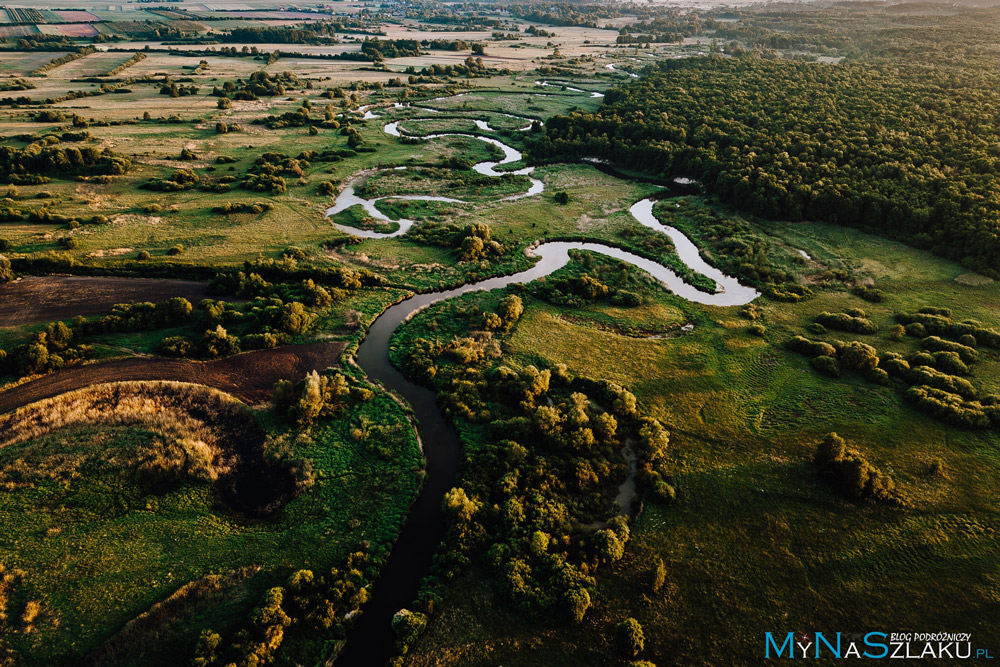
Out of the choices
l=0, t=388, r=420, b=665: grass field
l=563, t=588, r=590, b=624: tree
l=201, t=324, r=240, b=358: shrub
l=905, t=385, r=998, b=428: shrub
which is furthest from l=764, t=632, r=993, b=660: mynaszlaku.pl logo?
l=201, t=324, r=240, b=358: shrub

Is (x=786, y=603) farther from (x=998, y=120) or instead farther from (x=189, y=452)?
(x=998, y=120)

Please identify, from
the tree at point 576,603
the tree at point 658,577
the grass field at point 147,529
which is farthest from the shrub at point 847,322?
the grass field at point 147,529

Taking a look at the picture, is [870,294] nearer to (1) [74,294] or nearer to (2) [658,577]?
(2) [658,577]

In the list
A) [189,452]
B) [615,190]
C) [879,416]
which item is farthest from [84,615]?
[615,190]

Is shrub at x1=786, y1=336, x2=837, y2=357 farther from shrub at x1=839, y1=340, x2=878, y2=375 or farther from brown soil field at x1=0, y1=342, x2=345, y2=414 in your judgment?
brown soil field at x1=0, y1=342, x2=345, y2=414

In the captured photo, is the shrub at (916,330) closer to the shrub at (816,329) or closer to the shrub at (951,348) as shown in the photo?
the shrub at (951,348)
